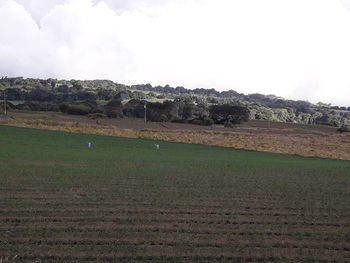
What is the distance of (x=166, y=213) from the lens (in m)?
15.5

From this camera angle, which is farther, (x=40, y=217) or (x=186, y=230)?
(x=40, y=217)

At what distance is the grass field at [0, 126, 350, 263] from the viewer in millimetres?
11328

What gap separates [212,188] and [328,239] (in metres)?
8.84

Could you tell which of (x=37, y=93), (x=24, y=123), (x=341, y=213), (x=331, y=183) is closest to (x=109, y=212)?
(x=341, y=213)

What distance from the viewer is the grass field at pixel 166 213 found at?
1133cm

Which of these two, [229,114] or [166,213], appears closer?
[166,213]

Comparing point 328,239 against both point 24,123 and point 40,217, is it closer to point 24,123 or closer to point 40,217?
point 40,217

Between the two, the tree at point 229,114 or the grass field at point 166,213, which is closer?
the grass field at point 166,213

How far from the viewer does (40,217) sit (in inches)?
561

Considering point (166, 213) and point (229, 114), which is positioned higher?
point (166, 213)

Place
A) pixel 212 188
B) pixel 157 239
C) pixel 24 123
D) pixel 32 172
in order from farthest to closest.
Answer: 1. pixel 24 123
2. pixel 32 172
3. pixel 212 188
4. pixel 157 239

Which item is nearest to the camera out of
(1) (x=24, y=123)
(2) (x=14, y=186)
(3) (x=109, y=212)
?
(3) (x=109, y=212)

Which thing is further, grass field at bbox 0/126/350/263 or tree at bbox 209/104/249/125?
tree at bbox 209/104/249/125

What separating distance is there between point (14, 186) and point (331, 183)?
1653 cm
